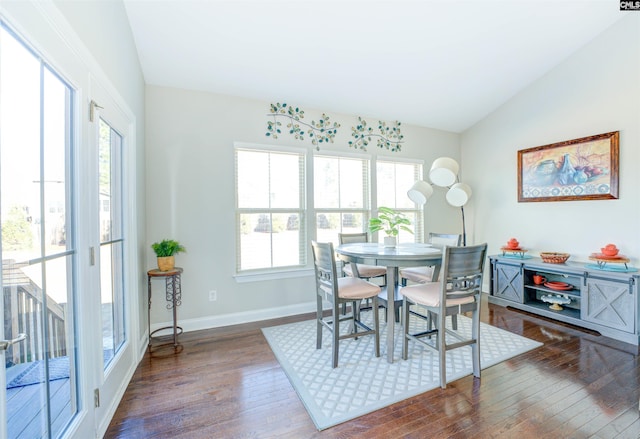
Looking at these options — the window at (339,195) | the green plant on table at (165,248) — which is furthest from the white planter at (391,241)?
the green plant on table at (165,248)

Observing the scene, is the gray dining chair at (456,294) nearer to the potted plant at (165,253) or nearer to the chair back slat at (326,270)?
the chair back slat at (326,270)

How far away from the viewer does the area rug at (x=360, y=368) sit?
1.97 m

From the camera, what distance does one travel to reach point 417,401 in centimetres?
200

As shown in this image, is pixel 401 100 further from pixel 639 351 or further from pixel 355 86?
pixel 639 351

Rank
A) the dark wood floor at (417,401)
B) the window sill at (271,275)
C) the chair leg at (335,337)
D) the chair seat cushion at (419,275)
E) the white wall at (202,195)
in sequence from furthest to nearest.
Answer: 1. the window sill at (271,275)
2. the chair seat cushion at (419,275)
3. the white wall at (202,195)
4. the chair leg at (335,337)
5. the dark wood floor at (417,401)

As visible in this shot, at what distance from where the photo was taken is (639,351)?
2.64 meters

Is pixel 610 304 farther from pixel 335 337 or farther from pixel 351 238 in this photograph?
pixel 335 337

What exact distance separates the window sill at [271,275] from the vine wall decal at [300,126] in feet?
5.27

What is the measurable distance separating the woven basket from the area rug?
1.14 m

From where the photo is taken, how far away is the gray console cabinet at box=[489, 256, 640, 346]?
2814mm

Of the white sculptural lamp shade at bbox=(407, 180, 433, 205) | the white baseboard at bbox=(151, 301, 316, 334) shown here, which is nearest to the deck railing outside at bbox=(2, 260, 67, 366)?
the white baseboard at bbox=(151, 301, 316, 334)

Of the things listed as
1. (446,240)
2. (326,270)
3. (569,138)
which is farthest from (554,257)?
(326,270)

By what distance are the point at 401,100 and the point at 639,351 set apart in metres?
3.53

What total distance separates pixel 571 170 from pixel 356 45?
9.88 ft
